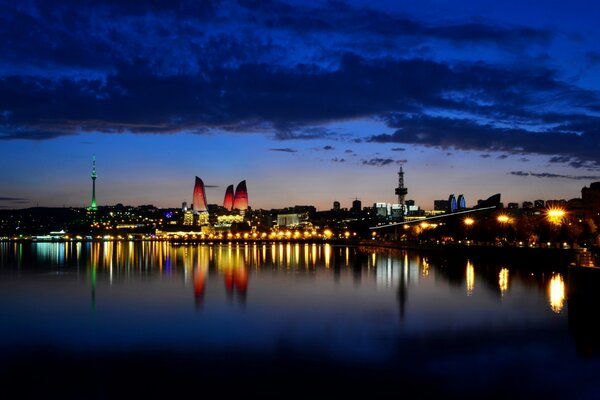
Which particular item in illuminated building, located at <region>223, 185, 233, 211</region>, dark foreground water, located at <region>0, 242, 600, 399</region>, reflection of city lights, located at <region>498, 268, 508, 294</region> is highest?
illuminated building, located at <region>223, 185, 233, 211</region>

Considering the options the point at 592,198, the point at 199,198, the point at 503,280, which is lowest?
the point at 503,280

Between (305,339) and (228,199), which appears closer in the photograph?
(305,339)

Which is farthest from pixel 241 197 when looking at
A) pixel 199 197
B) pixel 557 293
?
pixel 557 293

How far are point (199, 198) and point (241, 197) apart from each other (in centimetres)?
818

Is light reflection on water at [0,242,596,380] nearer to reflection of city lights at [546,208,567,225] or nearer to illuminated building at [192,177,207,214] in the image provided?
reflection of city lights at [546,208,567,225]

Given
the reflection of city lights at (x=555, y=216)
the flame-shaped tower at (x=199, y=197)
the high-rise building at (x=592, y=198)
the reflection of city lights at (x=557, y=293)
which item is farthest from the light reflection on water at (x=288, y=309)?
the flame-shaped tower at (x=199, y=197)

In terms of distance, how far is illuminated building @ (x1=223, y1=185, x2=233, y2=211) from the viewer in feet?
445

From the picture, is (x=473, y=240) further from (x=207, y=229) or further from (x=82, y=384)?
(x=207, y=229)

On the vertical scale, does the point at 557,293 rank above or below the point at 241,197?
below

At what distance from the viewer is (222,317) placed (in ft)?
55.1

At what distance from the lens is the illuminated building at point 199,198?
131125 mm

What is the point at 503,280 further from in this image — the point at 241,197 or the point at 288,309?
the point at 241,197

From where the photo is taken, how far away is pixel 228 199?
13562 centimetres

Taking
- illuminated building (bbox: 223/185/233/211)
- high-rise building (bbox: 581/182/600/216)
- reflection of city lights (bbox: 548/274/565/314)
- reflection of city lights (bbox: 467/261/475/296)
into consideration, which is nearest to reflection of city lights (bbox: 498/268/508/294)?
reflection of city lights (bbox: 467/261/475/296)
